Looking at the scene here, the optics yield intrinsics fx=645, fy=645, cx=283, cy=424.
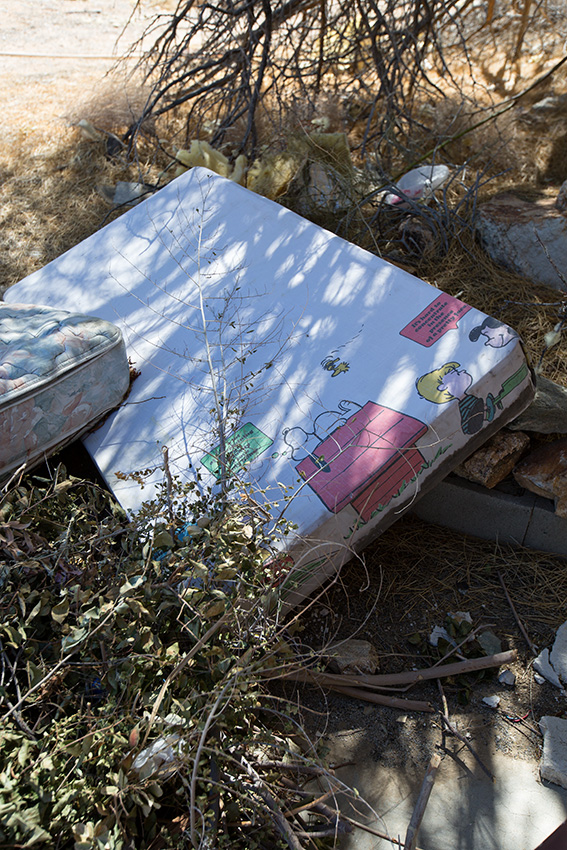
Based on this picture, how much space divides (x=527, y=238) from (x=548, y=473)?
1.31 m

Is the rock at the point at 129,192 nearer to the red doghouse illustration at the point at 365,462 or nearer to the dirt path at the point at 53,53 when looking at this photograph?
the dirt path at the point at 53,53

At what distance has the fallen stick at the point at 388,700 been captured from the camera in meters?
1.92

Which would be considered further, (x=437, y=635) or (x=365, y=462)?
(x=437, y=635)

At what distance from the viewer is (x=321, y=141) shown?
137 inches

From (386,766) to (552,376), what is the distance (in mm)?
1595

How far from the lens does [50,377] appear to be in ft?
6.50

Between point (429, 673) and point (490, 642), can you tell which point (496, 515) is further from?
point (429, 673)

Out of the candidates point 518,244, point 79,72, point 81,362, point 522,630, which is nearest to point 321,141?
point 518,244

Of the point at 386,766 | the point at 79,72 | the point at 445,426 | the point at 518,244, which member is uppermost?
the point at 79,72

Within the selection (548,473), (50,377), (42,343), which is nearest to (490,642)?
(548,473)

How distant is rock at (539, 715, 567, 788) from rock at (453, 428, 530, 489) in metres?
0.80

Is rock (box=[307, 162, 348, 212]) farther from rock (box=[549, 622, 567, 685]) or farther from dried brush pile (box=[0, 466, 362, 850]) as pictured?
rock (box=[549, 622, 567, 685])

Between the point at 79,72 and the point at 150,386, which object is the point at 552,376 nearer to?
the point at 150,386

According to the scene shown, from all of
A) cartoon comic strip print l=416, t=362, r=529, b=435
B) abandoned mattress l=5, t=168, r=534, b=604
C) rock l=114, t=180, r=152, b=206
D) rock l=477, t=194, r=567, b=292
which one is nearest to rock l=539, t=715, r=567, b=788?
abandoned mattress l=5, t=168, r=534, b=604
